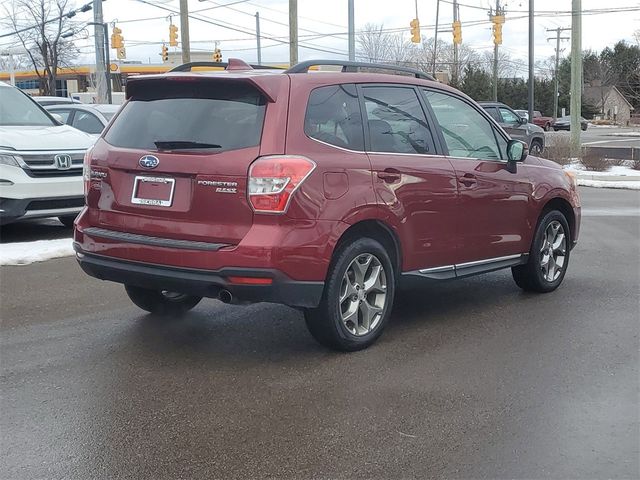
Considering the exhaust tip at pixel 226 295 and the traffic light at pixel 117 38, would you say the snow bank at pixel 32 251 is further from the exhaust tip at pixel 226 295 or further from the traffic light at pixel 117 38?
the traffic light at pixel 117 38

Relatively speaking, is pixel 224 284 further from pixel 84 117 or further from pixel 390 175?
pixel 84 117

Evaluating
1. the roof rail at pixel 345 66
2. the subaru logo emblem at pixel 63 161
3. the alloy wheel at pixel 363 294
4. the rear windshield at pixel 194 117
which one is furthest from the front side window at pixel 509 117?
the rear windshield at pixel 194 117

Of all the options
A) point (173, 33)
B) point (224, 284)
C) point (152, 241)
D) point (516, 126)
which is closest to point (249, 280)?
point (224, 284)

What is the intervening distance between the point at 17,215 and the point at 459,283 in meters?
4.91

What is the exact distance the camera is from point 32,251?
8.28 m

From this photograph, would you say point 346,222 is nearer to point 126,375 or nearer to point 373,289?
point 373,289

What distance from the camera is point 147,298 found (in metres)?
5.83

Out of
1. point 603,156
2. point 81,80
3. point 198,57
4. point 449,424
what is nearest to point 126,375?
point 449,424

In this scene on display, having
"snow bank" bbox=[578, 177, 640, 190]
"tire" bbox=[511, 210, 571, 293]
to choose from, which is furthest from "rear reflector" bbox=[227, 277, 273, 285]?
"snow bank" bbox=[578, 177, 640, 190]

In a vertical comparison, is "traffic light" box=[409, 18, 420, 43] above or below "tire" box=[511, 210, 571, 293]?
above

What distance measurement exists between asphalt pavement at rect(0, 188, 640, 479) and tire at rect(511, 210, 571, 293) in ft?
0.60

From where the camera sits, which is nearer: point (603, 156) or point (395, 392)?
point (395, 392)

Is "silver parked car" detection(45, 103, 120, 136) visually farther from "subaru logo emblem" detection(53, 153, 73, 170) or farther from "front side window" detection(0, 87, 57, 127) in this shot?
"subaru logo emblem" detection(53, 153, 73, 170)

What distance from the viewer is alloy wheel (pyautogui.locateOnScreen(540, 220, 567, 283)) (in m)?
6.78
